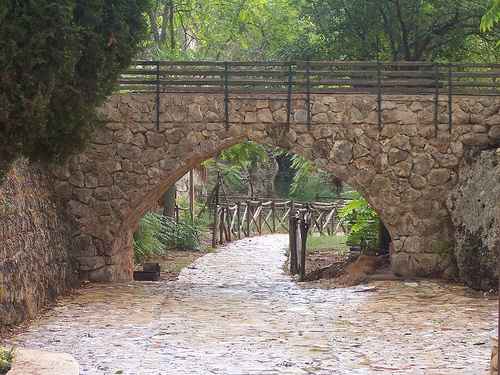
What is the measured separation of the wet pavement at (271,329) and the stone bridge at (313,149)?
3.07 feet

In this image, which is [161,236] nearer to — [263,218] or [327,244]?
[327,244]

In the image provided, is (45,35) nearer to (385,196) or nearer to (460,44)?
(385,196)

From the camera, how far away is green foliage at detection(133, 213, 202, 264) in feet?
55.0

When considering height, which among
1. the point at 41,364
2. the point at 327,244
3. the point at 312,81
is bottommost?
the point at 327,244

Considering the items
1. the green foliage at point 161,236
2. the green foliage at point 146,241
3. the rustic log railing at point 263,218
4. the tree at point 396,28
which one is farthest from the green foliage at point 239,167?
the tree at point 396,28

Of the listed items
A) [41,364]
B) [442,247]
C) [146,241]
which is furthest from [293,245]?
[41,364]

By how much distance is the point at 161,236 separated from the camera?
18906mm

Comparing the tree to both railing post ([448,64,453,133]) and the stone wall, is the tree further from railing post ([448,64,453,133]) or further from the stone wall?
A: the stone wall

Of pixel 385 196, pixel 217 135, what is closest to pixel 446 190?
pixel 385 196

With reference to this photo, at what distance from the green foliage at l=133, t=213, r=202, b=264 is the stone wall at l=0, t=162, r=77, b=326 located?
14.1ft

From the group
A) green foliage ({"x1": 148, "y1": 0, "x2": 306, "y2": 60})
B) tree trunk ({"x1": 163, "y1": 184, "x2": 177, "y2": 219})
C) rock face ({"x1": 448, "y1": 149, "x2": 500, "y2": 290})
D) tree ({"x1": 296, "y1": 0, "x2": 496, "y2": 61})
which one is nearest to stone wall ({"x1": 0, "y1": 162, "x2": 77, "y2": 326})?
rock face ({"x1": 448, "y1": 149, "x2": 500, "y2": 290})

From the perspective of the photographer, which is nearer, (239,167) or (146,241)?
(146,241)

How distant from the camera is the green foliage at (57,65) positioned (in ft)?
27.1

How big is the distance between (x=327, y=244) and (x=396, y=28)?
6.45 meters
